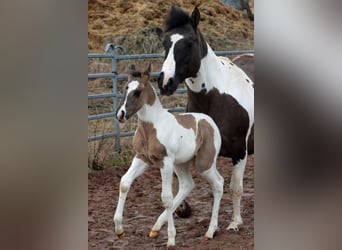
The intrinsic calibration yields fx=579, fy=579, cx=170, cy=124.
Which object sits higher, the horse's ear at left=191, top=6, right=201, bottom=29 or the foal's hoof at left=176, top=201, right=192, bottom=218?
the horse's ear at left=191, top=6, right=201, bottom=29

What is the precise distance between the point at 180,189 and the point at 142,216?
244 mm

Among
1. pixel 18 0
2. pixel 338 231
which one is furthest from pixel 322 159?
pixel 18 0

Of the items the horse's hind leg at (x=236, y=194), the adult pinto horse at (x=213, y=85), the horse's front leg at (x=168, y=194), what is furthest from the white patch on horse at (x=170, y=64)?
the horse's hind leg at (x=236, y=194)

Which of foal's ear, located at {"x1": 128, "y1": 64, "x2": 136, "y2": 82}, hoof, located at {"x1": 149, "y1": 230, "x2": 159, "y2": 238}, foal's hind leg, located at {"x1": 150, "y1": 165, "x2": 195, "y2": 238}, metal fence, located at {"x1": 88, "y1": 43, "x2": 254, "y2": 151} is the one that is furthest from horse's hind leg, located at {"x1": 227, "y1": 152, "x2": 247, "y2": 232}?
foal's ear, located at {"x1": 128, "y1": 64, "x2": 136, "y2": 82}

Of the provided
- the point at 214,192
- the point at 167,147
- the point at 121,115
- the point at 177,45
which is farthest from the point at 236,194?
the point at 177,45

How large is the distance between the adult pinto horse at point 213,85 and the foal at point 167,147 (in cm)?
7

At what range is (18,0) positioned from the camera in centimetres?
288

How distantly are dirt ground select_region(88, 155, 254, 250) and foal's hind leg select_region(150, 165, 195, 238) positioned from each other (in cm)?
2

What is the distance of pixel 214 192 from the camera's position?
3.04 metres

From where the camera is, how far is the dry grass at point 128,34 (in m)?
2.99

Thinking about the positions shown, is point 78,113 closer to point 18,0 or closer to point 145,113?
point 145,113

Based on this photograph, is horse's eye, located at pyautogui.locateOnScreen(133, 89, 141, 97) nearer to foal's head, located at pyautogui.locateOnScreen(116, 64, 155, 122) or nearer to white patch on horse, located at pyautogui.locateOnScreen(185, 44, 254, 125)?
foal's head, located at pyautogui.locateOnScreen(116, 64, 155, 122)

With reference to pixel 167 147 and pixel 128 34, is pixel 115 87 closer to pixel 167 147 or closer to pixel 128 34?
pixel 128 34

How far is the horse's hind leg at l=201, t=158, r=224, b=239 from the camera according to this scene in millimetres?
3029
